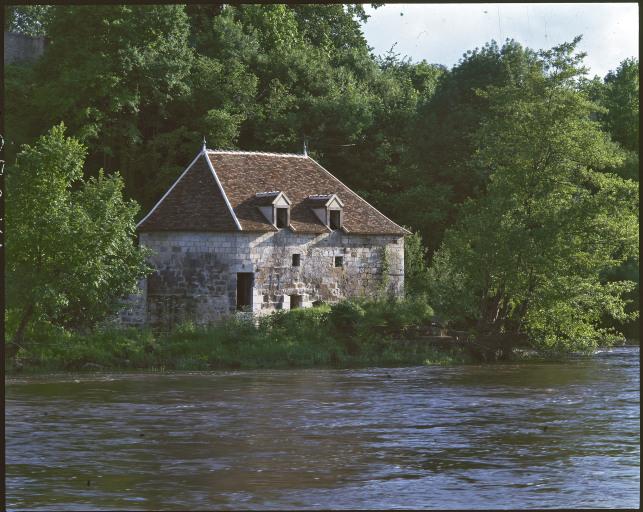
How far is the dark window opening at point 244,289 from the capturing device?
132 ft

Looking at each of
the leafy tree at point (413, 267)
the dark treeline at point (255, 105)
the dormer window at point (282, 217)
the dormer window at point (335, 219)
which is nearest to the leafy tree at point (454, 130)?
the dark treeline at point (255, 105)

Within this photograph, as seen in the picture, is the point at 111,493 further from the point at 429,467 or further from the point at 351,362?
the point at 351,362

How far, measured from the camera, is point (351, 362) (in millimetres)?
37438

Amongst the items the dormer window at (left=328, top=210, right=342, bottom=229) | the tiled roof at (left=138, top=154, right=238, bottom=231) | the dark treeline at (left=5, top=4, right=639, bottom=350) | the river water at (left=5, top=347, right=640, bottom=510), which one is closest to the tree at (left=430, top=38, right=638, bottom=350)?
the river water at (left=5, top=347, right=640, bottom=510)

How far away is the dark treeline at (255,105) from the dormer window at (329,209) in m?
4.15

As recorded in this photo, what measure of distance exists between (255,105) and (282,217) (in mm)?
10449

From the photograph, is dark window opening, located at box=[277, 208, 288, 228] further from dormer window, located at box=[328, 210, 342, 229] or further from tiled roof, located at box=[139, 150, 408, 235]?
dormer window, located at box=[328, 210, 342, 229]

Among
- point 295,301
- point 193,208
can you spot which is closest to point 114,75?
point 193,208

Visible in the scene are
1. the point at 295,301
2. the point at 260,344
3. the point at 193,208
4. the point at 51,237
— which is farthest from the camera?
the point at 295,301

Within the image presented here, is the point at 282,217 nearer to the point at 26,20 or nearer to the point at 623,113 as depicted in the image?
the point at 623,113

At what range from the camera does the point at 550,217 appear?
1470 inches

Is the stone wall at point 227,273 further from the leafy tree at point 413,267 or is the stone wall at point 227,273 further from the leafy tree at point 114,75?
the leafy tree at point 114,75

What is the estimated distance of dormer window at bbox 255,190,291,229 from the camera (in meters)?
40.7

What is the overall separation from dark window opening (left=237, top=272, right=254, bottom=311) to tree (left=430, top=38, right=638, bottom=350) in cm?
714
